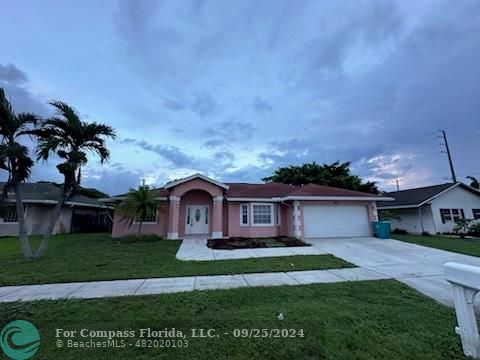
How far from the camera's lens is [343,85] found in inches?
529

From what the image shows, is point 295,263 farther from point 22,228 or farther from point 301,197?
point 22,228

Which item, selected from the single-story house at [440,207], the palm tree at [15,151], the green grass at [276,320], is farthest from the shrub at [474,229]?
the palm tree at [15,151]

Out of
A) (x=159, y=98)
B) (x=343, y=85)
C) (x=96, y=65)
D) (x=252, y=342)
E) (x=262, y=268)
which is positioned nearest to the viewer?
(x=252, y=342)

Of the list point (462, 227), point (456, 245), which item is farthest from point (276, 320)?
point (462, 227)

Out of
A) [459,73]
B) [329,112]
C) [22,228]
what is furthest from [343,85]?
[22,228]

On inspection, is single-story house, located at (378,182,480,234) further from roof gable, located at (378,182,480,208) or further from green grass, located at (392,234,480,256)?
green grass, located at (392,234,480,256)

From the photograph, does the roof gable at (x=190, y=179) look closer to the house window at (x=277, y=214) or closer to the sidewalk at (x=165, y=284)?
the house window at (x=277, y=214)

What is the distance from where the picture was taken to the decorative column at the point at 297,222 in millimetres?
13906

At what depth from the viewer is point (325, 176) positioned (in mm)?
28922

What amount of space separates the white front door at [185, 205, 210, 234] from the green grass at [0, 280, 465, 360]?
11553mm

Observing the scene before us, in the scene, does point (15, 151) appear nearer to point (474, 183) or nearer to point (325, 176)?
point (325, 176)

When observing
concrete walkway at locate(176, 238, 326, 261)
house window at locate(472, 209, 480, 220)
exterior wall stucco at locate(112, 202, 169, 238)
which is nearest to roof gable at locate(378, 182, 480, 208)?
house window at locate(472, 209, 480, 220)

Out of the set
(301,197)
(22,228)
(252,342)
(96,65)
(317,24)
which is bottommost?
(252,342)

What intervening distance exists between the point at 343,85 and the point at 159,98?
11461 mm
